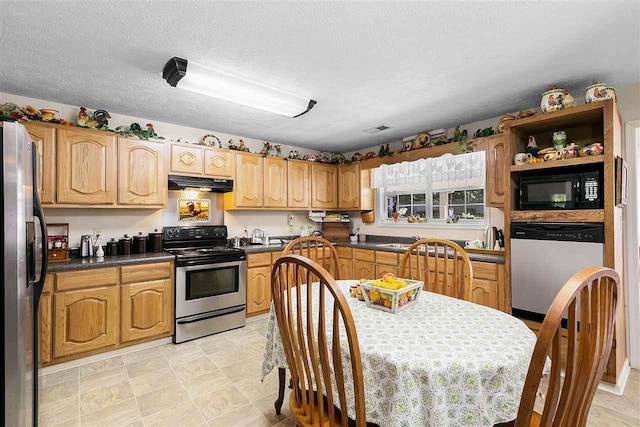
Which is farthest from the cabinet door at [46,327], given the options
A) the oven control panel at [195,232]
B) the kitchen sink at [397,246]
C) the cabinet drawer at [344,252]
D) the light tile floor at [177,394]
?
the kitchen sink at [397,246]

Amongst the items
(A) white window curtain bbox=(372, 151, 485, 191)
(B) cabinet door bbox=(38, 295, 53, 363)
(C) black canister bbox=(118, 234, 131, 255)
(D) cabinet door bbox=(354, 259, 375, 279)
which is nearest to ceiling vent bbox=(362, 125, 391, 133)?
(A) white window curtain bbox=(372, 151, 485, 191)

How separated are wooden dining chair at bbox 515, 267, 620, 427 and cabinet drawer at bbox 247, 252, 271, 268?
3.13 metres

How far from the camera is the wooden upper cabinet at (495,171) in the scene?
3049 mm

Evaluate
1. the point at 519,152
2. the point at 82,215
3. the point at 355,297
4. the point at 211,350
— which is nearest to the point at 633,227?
the point at 519,152

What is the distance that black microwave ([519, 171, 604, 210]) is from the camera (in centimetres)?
230

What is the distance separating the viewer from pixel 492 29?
1.77 metres

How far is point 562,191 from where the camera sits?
2449 mm

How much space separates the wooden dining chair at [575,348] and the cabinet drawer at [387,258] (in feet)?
8.68

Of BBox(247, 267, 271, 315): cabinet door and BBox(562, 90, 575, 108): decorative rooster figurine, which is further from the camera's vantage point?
BBox(247, 267, 271, 315): cabinet door

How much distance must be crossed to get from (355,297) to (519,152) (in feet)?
7.14

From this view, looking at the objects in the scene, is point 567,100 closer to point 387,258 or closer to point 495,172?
point 495,172

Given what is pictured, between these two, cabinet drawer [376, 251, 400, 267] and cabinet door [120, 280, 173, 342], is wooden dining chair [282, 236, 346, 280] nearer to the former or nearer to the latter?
cabinet drawer [376, 251, 400, 267]

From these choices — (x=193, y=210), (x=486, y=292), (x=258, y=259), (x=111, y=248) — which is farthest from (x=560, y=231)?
(x=111, y=248)

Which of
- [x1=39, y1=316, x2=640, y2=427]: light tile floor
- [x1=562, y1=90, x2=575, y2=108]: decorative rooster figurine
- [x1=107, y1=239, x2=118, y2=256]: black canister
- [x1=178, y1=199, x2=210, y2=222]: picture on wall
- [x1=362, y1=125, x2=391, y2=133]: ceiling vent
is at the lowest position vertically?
[x1=39, y1=316, x2=640, y2=427]: light tile floor
